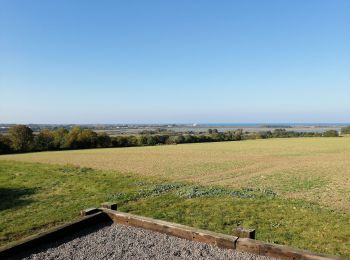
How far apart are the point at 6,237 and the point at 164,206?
637 centimetres

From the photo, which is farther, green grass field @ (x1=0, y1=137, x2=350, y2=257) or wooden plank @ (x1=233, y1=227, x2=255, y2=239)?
green grass field @ (x1=0, y1=137, x2=350, y2=257)

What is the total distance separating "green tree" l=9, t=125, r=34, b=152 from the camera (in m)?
65.9

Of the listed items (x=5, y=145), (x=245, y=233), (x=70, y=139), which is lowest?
(x=5, y=145)

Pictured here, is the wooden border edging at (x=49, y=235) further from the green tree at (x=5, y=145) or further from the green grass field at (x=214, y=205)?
the green tree at (x=5, y=145)

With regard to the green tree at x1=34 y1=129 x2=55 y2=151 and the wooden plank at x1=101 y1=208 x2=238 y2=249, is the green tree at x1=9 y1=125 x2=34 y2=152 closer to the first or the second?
the green tree at x1=34 y1=129 x2=55 y2=151

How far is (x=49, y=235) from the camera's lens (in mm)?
7133

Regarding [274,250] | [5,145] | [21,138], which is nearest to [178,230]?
[274,250]

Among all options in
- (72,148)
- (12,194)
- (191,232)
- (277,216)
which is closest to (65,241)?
(191,232)

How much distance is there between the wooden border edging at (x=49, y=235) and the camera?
628 cm

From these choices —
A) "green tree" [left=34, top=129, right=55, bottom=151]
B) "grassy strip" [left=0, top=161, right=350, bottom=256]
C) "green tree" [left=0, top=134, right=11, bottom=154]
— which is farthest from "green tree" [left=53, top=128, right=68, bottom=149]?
"grassy strip" [left=0, top=161, right=350, bottom=256]

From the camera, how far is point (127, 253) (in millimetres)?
6676

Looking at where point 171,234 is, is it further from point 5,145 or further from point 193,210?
point 5,145

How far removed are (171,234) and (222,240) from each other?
1301mm

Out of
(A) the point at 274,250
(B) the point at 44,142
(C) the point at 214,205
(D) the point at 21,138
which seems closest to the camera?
(A) the point at 274,250
